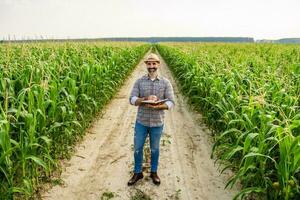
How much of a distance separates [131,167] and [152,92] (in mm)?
1429

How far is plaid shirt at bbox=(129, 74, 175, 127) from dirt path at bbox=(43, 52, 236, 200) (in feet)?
3.06

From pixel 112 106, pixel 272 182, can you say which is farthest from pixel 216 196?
pixel 112 106

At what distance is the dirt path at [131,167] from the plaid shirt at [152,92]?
93cm

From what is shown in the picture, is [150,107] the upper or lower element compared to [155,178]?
upper

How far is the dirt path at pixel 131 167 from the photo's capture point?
4484 mm

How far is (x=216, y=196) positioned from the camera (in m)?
4.46

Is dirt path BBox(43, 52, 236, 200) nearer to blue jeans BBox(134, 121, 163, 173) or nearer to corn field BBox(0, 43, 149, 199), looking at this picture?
corn field BBox(0, 43, 149, 199)

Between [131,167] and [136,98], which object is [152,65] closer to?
[136,98]

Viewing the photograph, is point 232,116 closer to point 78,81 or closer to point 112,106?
point 78,81

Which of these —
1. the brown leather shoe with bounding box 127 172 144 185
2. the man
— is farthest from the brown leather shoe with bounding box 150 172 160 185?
the brown leather shoe with bounding box 127 172 144 185

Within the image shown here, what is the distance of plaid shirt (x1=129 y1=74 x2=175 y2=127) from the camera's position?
4531 mm

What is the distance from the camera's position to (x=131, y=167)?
208 inches

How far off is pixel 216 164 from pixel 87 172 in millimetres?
2089

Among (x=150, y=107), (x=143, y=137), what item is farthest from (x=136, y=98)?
(x=143, y=137)
